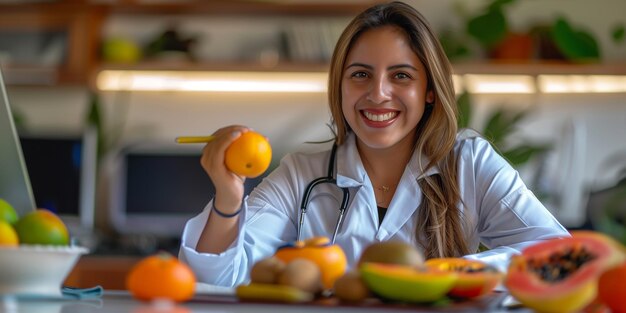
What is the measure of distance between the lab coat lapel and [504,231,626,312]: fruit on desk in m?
0.86

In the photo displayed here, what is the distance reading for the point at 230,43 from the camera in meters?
4.80

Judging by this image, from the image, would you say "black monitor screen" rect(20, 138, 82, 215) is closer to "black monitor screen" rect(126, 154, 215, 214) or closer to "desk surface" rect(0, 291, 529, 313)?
"black monitor screen" rect(126, 154, 215, 214)

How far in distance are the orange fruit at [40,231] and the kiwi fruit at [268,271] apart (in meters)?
0.27

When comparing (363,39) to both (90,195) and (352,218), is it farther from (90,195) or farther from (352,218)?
(90,195)

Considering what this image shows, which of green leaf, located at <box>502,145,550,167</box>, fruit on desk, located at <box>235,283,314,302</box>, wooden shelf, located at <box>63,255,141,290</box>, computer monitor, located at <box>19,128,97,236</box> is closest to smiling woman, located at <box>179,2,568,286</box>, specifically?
fruit on desk, located at <box>235,283,314,302</box>

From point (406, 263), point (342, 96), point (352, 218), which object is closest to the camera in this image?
point (406, 263)

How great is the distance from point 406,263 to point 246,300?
0.22m

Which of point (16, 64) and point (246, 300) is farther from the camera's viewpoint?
point (16, 64)

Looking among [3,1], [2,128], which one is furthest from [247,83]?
[2,128]

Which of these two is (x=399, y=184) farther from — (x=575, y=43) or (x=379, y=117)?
(x=575, y=43)

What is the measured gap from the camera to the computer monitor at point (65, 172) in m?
4.63

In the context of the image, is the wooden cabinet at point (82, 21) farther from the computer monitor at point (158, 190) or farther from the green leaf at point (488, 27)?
the green leaf at point (488, 27)

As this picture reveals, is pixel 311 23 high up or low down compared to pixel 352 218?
up

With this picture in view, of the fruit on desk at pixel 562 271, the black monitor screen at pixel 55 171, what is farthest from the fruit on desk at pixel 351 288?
the black monitor screen at pixel 55 171
